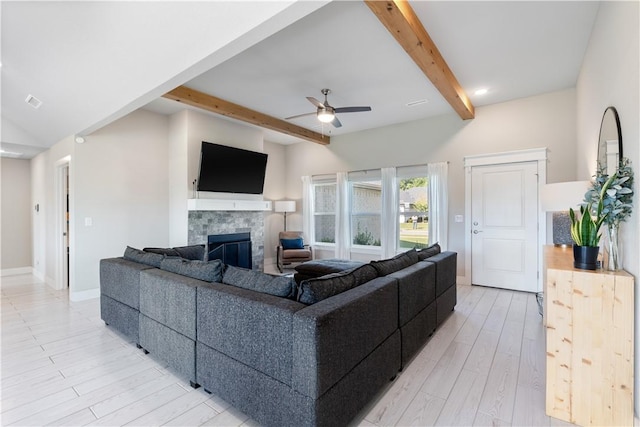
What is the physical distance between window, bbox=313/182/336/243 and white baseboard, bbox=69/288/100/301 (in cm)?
420

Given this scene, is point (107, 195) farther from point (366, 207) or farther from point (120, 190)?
point (366, 207)

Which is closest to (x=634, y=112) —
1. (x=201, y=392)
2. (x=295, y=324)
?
(x=295, y=324)

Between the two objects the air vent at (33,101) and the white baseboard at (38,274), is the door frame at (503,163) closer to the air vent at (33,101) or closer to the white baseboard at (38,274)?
the air vent at (33,101)

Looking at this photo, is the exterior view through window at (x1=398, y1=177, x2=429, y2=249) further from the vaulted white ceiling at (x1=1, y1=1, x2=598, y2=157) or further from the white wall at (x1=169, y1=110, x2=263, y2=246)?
the white wall at (x1=169, y1=110, x2=263, y2=246)

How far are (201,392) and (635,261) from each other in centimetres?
283

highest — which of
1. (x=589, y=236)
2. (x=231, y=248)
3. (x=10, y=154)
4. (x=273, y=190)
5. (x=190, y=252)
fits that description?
(x=10, y=154)

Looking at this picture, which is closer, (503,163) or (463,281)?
(503,163)

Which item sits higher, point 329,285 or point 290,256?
point 329,285

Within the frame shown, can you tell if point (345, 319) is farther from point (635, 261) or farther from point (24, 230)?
point (24, 230)

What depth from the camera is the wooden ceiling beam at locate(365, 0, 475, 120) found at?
7.56 feet

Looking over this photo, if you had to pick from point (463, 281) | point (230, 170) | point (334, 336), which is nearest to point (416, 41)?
point (334, 336)

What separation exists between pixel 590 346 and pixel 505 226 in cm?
330

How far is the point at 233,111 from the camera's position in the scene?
183 inches

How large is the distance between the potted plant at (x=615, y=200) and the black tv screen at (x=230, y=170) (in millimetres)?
4698
